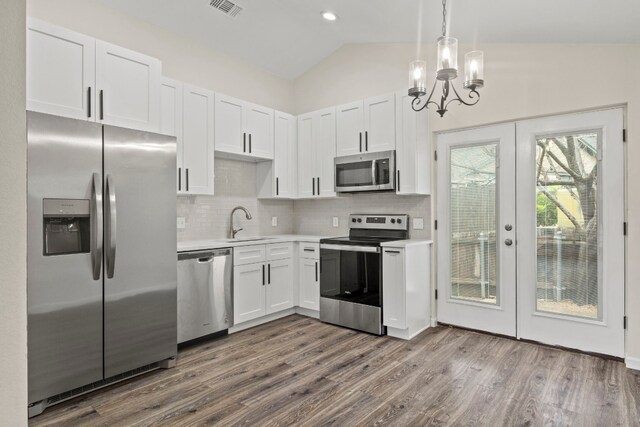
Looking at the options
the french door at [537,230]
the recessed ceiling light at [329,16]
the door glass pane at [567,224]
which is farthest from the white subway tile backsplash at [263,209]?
the recessed ceiling light at [329,16]

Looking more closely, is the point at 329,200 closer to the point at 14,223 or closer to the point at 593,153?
the point at 593,153

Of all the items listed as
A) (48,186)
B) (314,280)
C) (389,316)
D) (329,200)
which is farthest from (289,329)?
(48,186)

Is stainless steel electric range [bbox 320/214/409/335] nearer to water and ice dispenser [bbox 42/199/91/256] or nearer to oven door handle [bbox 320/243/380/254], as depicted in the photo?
oven door handle [bbox 320/243/380/254]

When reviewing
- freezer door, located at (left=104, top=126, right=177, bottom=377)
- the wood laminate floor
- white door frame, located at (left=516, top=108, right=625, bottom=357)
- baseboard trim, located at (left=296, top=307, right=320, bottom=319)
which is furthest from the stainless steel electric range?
freezer door, located at (left=104, top=126, right=177, bottom=377)

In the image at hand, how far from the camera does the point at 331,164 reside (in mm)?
4473

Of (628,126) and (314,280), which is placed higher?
(628,126)

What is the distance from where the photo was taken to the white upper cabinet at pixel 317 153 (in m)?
4.48

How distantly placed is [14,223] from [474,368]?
3.11 metres

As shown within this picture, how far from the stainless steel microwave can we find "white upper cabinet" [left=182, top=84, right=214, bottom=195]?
1489 mm

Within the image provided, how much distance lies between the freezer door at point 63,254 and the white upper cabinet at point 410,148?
276 centimetres

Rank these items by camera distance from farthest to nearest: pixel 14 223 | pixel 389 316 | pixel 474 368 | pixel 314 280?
pixel 314 280, pixel 389 316, pixel 474 368, pixel 14 223

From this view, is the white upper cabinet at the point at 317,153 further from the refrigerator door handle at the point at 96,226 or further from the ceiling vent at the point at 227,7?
the refrigerator door handle at the point at 96,226

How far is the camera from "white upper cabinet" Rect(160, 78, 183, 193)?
340 cm

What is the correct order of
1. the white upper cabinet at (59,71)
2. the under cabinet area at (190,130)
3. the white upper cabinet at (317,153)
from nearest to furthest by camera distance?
the white upper cabinet at (59,71) → the under cabinet area at (190,130) → the white upper cabinet at (317,153)
